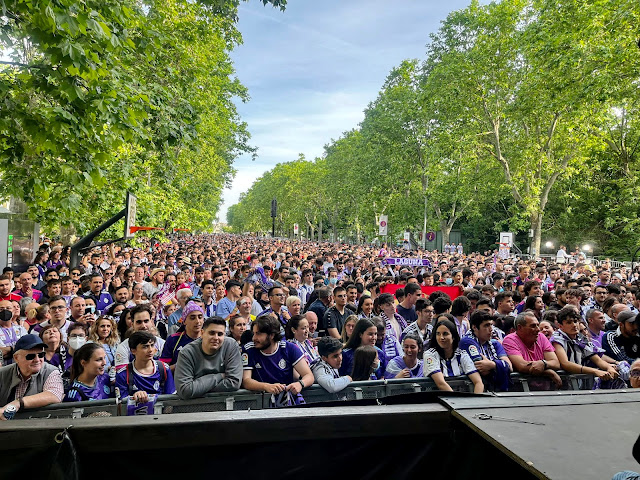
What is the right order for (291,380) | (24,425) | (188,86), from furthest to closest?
(188,86), (291,380), (24,425)

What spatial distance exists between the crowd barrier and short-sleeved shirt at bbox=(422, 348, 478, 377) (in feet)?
0.29

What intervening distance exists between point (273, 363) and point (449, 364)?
184 centimetres

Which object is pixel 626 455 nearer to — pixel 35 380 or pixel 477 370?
pixel 477 370

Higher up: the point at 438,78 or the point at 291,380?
the point at 438,78

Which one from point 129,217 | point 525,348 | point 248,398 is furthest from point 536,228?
point 248,398

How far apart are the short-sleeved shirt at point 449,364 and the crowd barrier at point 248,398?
3.5 inches

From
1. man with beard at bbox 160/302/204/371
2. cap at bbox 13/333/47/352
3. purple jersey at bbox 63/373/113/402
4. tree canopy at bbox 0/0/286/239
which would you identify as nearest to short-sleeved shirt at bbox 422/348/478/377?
man with beard at bbox 160/302/204/371

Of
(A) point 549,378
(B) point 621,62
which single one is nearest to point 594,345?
(A) point 549,378

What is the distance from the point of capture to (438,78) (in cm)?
2808

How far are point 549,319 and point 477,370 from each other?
2420 millimetres

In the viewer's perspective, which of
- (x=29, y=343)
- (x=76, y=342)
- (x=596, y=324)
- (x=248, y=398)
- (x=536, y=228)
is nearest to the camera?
(x=29, y=343)

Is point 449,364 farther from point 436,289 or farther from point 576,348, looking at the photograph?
point 436,289

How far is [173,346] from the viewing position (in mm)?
5438

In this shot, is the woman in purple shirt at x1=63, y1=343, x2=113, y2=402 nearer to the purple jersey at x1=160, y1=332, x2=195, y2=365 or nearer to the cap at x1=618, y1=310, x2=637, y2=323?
the purple jersey at x1=160, y1=332, x2=195, y2=365
